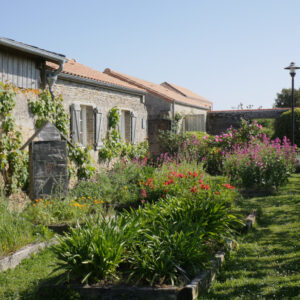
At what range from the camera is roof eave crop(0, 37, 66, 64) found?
23.1 feet

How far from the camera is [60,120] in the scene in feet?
30.0

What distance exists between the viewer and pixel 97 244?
153 inches

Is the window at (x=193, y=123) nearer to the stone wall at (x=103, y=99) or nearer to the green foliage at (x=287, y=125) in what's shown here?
the green foliage at (x=287, y=125)

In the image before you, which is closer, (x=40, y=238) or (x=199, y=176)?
(x=40, y=238)

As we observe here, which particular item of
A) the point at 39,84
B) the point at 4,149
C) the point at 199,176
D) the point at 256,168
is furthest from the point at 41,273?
the point at 256,168

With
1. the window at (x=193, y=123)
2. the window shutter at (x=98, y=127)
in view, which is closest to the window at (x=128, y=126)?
the window shutter at (x=98, y=127)

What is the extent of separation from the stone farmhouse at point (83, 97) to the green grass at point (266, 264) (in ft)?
17.7

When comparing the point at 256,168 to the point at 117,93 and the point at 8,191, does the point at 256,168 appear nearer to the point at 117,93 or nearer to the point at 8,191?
the point at 117,93

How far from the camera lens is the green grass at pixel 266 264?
154 inches

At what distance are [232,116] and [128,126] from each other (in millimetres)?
9475

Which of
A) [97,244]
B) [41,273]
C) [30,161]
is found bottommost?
[41,273]

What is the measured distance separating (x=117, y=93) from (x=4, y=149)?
5.78 meters

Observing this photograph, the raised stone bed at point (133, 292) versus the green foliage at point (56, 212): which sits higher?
the green foliage at point (56, 212)

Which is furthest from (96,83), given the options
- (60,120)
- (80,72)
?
(60,120)
